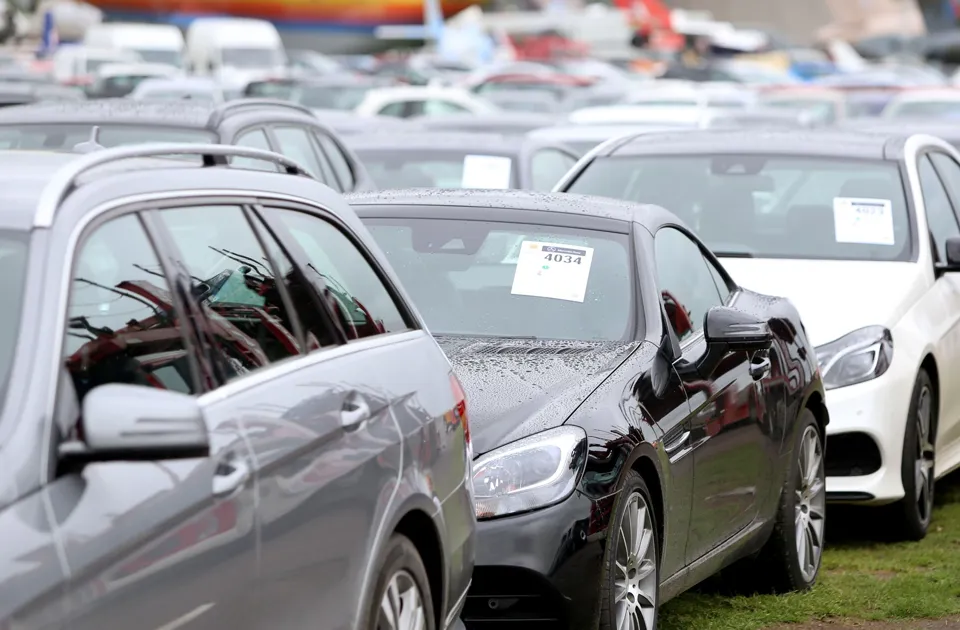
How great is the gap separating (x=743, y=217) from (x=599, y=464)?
4.22 meters

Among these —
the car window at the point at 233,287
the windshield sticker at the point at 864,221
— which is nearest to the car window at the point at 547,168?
the windshield sticker at the point at 864,221

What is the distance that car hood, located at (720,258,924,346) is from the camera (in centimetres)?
841

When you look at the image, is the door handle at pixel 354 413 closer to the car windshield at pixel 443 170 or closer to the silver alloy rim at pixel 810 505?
the silver alloy rim at pixel 810 505

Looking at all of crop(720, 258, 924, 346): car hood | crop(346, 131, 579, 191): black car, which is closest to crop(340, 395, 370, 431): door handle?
crop(720, 258, 924, 346): car hood

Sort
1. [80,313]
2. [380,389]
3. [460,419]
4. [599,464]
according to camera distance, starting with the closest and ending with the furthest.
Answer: [80,313], [380,389], [460,419], [599,464]

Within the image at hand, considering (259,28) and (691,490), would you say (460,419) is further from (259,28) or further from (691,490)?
(259,28)

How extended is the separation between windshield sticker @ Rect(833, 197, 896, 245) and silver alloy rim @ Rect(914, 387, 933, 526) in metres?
0.83

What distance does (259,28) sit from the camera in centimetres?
5412

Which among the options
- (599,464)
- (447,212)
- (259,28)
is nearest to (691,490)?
(599,464)

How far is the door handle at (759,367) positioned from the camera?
22.7 ft

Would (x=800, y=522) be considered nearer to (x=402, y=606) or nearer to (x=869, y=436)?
(x=869, y=436)

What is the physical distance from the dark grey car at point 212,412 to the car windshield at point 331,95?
86.2 ft

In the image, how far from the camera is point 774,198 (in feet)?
30.9

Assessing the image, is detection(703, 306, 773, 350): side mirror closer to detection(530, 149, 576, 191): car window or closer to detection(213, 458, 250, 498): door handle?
detection(213, 458, 250, 498): door handle
